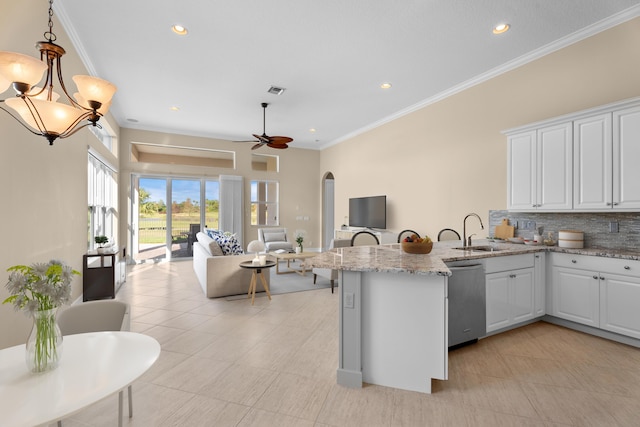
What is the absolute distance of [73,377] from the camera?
1.17 metres

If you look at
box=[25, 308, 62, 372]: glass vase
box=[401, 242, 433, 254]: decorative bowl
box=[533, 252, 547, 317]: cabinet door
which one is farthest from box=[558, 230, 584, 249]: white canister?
box=[25, 308, 62, 372]: glass vase

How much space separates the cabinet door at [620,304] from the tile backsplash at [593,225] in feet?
1.74

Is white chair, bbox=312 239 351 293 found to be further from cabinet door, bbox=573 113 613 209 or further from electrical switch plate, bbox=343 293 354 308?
cabinet door, bbox=573 113 613 209

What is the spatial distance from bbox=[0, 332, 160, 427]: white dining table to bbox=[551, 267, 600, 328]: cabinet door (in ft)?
12.9

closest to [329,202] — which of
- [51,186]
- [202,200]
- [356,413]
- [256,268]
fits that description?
[202,200]

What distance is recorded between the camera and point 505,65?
4.28 meters

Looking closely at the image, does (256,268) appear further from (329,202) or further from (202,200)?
(329,202)

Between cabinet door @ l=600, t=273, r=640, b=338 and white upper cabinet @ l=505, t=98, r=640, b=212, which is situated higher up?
white upper cabinet @ l=505, t=98, r=640, b=212

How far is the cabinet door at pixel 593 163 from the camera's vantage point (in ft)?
10.2

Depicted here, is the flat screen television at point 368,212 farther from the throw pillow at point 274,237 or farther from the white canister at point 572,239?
the white canister at point 572,239

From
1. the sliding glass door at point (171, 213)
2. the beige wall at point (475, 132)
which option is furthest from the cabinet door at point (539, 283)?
the sliding glass door at point (171, 213)

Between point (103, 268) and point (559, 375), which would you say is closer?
point (559, 375)

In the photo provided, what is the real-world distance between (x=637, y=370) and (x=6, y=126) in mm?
5368

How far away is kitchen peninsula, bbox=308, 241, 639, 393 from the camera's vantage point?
2.20 m
